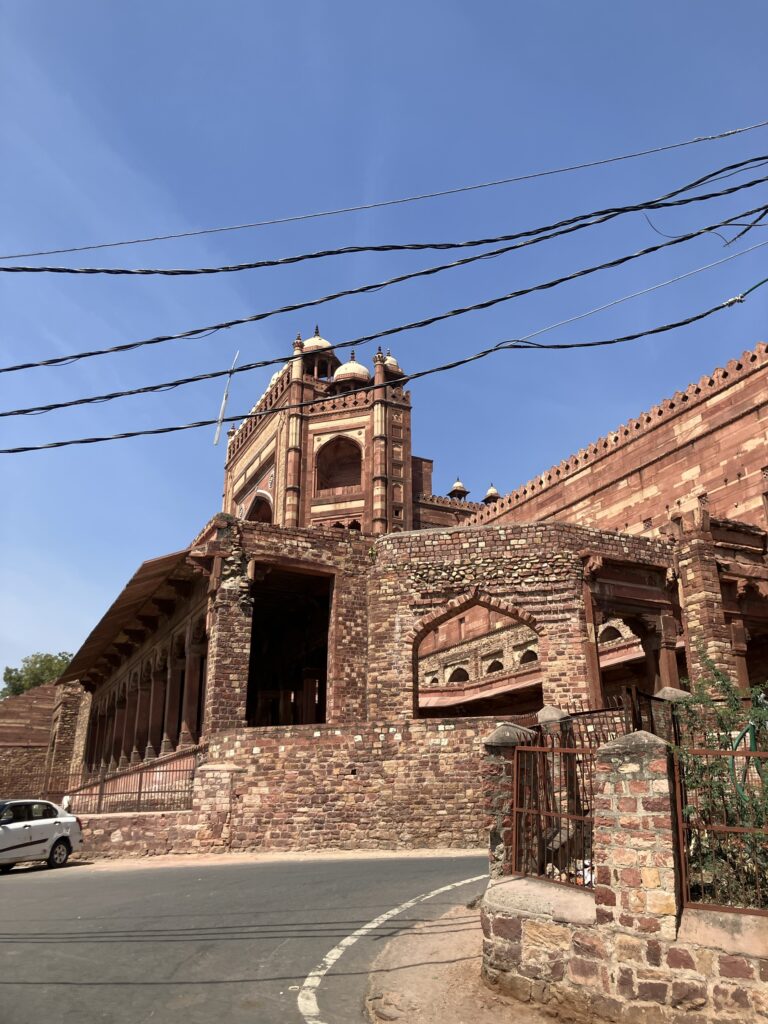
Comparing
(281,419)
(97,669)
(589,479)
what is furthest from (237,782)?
(281,419)

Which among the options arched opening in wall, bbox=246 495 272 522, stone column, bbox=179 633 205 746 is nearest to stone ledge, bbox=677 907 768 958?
stone column, bbox=179 633 205 746

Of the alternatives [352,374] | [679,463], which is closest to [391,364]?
[352,374]

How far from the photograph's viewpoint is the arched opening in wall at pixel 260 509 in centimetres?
4487

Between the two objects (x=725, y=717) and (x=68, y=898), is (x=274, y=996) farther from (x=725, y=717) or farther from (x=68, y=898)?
(x=68, y=898)

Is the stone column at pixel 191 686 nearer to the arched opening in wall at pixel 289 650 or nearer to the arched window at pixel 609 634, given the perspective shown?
the arched opening in wall at pixel 289 650

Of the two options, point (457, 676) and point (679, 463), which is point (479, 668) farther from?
Answer: point (679, 463)

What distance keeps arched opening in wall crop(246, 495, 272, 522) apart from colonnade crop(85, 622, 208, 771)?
12.7 meters

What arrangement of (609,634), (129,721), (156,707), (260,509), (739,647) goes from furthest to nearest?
(260,509) < (129,721) < (156,707) < (609,634) < (739,647)

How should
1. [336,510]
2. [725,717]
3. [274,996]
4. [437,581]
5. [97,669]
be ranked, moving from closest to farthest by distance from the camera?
[274,996], [725,717], [437,581], [97,669], [336,510]

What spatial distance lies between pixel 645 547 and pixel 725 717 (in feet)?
48.0

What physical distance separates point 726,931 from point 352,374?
41.2m

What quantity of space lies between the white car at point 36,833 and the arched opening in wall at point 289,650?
27.4 feet

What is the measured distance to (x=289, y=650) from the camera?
29.2 m

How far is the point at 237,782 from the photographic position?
16.2 m
